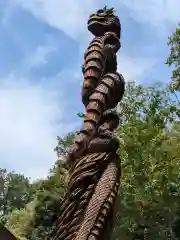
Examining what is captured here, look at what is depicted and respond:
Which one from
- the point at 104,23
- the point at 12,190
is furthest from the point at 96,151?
the point at 12,190

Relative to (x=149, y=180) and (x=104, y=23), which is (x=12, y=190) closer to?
(x=149, y=180)

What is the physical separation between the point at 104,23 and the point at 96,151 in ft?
6.98

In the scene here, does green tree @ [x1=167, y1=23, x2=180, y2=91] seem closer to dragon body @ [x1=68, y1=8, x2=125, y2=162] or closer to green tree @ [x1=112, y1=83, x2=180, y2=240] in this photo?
green tree @ [x1=112, y1=83, x2=180, y2=240]

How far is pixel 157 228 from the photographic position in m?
20.0

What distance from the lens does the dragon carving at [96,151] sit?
654 cm

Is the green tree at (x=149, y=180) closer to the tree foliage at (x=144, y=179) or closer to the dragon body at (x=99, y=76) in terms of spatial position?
the tree foliage at (x=144, y=179)

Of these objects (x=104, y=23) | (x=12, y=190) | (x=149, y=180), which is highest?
(x=12, y=190)

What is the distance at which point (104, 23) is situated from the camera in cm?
825

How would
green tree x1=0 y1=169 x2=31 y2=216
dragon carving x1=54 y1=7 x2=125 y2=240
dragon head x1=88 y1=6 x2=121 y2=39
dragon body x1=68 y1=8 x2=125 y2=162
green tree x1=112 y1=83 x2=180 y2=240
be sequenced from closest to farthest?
dragon carving x1=54 y1=7 x2=125 y2=240, dragon body x1=68 y1=8 x2=125 y2=162, dragon head x1=88 y1=6 x2=121 y2=39, green tree x1=112 y1=83 x2=180 y2=240, green tree x1=0 y1=169 x2=31 y2=216

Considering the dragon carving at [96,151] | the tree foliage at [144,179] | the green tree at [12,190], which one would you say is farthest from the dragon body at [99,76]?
the green tree at [12,190]

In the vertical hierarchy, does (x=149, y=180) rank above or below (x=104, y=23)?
above

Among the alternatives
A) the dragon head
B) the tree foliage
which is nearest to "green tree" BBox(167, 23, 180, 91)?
the tree foliage

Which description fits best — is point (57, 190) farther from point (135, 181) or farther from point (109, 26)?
point (109, 26)

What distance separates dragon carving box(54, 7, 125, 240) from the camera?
6.54 meters
